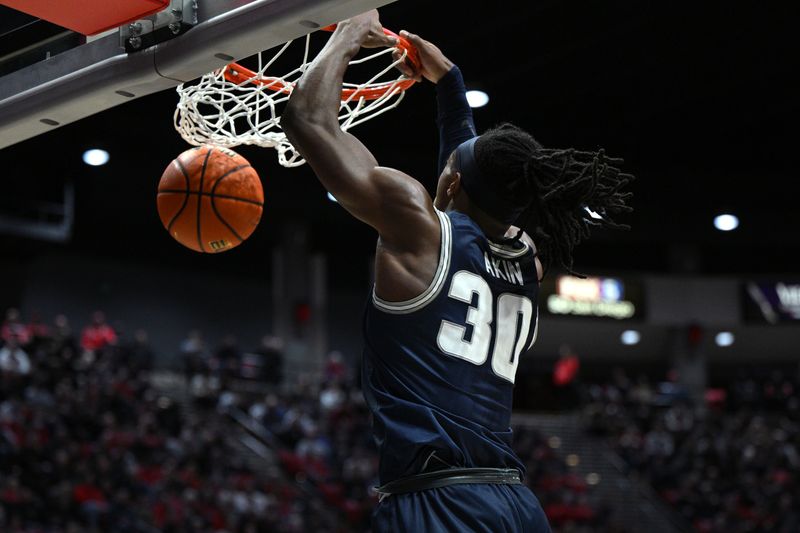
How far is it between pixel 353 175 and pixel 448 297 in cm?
36

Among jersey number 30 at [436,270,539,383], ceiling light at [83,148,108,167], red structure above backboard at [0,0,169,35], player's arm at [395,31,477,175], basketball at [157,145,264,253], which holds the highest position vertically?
ceiling light at [83,148,108,167]

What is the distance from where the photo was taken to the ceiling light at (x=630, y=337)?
2319cm

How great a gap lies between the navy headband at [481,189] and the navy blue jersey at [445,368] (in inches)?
3.0

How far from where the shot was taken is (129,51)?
2.74 m

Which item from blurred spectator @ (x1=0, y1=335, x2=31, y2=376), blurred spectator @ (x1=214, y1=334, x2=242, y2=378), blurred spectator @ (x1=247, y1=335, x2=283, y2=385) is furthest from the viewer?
blurred spectator @ (x1=247, y1=335, x2=283, y2=385)

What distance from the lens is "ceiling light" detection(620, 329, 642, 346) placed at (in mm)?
23188

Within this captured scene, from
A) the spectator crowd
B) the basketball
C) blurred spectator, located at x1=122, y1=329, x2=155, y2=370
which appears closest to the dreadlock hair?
the basketball

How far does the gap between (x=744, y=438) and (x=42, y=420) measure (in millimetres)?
11983

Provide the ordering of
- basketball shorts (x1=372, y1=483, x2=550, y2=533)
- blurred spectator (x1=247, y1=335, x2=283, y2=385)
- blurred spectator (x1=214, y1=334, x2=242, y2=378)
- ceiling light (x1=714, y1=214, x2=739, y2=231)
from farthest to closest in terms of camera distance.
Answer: ceiling light (x1=714, y1=214, x2=739, y2=231) → blurred spectator (x1=247, y1=335, x2=283, y2=385) → blurred spectator (x1=214, y1=334, x2=242, y2=378) → basketball shorts (x1=372, y1=483, x2=550, y2=533)

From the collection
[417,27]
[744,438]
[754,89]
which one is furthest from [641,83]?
[744,438]

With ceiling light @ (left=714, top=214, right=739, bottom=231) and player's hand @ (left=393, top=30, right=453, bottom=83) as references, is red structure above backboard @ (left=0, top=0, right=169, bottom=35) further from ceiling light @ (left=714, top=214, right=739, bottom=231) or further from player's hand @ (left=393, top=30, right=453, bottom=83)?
ceiling light @ (left=714, top=214, right=739, bottom=231)

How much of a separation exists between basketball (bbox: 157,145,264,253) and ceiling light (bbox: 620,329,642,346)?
797 inches

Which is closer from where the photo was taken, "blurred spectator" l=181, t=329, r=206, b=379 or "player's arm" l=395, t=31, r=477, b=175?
"player's arm" l=395, t=31, r=477, b=175

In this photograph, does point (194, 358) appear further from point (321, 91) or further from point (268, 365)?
point (321, 91)
